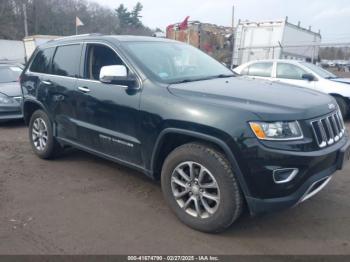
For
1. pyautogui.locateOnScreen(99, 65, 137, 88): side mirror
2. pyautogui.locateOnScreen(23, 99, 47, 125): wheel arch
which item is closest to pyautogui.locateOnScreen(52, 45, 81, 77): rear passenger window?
pyautogui.locateOnScreen(23, 99, 47, 125): wheel arch

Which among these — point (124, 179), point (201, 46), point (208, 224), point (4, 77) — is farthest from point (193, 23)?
point (208, 224)

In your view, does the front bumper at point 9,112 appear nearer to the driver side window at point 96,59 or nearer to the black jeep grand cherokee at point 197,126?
the black jeep grand cherokee at point 197,126

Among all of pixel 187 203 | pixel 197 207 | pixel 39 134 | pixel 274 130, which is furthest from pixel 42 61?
pixel 274 130

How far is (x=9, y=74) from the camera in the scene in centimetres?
951

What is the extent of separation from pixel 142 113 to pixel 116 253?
1364 millimetres

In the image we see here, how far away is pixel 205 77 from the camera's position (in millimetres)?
4164

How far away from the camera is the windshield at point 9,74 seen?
9.28 metres

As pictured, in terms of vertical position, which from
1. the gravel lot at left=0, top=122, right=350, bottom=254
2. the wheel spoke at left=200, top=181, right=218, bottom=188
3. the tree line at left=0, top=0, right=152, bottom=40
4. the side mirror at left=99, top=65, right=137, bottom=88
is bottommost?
the gravel lot at left=0, top=122, right=350, bottom=254

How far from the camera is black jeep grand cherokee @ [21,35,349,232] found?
117 inches

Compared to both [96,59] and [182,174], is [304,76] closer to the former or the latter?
[96,59]

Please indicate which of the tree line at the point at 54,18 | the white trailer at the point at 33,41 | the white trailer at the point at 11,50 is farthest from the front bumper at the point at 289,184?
the tree line at the point at 54,18

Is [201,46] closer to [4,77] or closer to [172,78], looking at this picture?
[4,77]

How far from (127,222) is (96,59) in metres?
2.07

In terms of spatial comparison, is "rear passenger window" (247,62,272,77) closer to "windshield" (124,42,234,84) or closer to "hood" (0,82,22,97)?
"windshield" (124,42,234,84)
